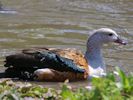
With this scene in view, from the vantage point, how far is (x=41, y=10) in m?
15.6

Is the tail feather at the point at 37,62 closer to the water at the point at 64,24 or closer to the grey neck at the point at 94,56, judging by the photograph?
the water at the point at 64,24

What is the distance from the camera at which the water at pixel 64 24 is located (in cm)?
1095

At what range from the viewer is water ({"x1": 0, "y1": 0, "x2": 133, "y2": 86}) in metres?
11.0

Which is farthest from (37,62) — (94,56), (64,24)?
(64,24)

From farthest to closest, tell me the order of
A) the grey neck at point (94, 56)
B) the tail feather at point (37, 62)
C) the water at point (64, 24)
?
the water at point (64, 24) < the grey neck at point (94, 56) < the tail feather at point (37, 62)

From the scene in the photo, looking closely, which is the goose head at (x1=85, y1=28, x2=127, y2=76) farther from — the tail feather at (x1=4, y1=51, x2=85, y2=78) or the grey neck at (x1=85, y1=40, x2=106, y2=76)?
the tail feather at (x1=4, y1=51, x2=85, y2=78)

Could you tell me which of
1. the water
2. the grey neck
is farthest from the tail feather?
the grey neck

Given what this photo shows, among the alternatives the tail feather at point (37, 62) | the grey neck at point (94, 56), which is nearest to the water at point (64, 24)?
the tail feather at point (37, 62)

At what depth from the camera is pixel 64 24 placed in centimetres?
1347

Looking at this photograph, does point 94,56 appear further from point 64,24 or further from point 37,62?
point 64,24

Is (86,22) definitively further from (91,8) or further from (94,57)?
(94,57)

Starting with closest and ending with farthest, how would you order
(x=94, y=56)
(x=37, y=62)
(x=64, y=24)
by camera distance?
(x=37, y=62)
(x=94, y=56)
(x=64, y=24)

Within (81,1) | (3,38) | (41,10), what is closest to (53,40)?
(3,38)

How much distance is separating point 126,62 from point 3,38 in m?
2.90
